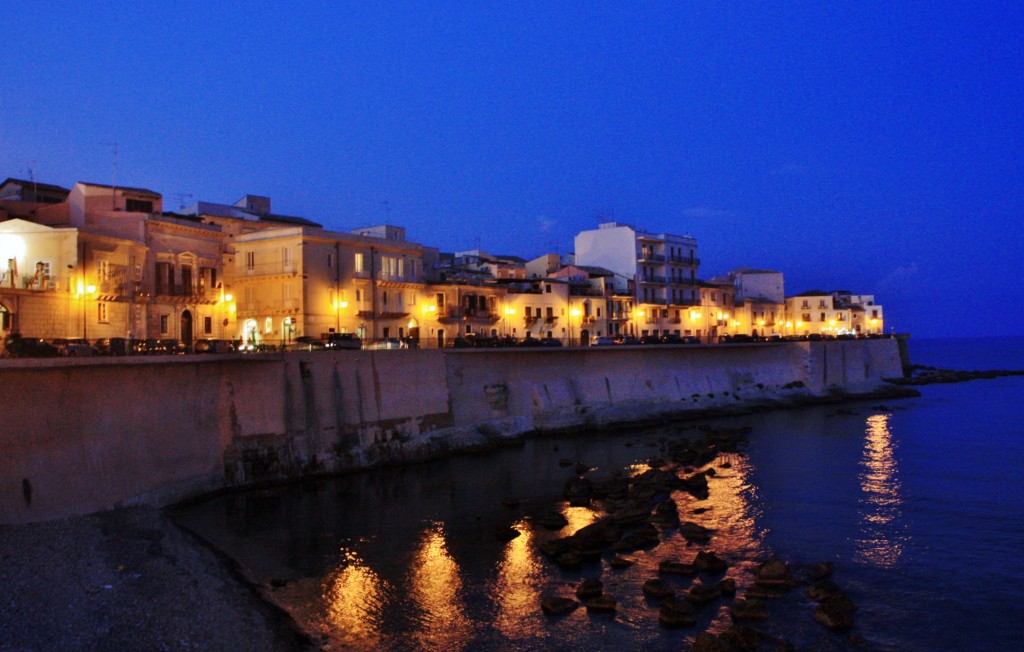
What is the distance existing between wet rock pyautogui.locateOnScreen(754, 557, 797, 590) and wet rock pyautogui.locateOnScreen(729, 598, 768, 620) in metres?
1.36

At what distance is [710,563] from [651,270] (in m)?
65.6

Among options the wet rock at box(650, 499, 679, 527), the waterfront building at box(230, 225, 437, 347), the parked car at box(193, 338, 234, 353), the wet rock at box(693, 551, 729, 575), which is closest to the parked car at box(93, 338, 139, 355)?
the parked car at box(193, 338, 234, 353)

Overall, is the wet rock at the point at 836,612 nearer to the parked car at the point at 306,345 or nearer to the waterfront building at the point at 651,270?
the parked car at the point at 306,345

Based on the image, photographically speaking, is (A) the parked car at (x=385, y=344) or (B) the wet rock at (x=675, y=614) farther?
(A) the parked car at (x=385, y=344)

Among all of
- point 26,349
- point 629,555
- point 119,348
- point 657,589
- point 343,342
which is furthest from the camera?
point 343,342

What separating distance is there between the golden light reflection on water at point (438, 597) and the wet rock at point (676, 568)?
5.78 m

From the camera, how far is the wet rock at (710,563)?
20.8 meters

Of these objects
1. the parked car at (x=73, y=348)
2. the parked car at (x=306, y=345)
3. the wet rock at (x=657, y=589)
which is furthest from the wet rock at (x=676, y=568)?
the parked car at (x=306, y=345)

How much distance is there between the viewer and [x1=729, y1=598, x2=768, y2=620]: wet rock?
17.5 m

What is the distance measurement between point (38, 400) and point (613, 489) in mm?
20975

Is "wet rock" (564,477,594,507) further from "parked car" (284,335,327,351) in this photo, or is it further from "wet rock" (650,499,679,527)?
"parked car" (284,335,327,351)

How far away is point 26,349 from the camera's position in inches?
969

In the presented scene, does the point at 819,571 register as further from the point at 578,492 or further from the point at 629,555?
the point at 578,492

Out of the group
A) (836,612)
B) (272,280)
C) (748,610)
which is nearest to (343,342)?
(272,280)
